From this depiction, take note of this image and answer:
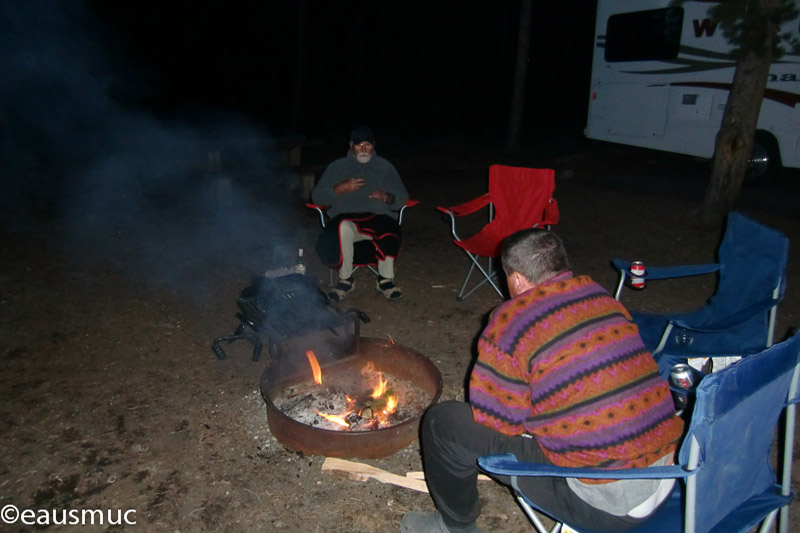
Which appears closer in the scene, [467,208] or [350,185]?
[350,185]

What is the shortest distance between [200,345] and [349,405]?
1.34 metres

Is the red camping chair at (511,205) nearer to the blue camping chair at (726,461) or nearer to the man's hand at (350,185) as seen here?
the man's hand at (350,185)

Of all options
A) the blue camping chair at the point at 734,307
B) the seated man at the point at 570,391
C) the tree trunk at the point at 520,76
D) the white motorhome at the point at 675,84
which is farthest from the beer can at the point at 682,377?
the tree trunk at the point at 520,76

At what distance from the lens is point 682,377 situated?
2.69 m

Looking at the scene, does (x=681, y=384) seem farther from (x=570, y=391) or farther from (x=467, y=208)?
(x=467, y=208)

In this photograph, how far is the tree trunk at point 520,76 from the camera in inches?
433

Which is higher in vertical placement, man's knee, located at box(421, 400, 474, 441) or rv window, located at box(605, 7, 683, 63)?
rv window, located at box(605, 7, 683, 63)

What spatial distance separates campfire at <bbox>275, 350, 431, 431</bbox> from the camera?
124 inches

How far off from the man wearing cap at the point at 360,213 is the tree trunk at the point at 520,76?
747cm

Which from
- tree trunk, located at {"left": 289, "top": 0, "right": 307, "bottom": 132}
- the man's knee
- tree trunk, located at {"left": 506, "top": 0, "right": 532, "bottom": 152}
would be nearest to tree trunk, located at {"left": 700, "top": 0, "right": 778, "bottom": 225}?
tree trunk, located at {"left": 506, "top": 0, "right": 532, "bottom": 152}

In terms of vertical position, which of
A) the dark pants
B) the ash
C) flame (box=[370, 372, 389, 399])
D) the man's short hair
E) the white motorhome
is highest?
the white motorhome

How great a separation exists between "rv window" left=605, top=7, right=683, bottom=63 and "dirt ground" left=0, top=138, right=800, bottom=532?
8.14 feet

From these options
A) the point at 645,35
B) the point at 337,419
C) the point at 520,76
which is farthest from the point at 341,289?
the point at 520,76

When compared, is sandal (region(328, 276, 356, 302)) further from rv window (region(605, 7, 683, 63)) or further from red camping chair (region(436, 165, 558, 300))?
rv window (region(605, 7, 683, 63))
